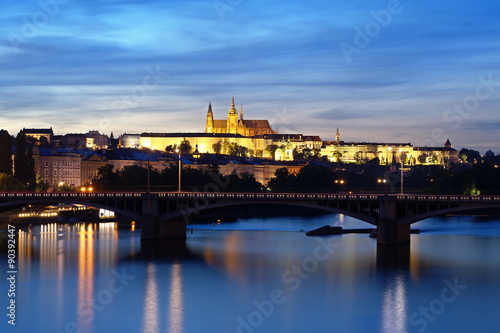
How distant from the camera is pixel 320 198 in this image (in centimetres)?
5450

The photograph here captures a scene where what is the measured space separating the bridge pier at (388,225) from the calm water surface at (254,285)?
1.12 meters

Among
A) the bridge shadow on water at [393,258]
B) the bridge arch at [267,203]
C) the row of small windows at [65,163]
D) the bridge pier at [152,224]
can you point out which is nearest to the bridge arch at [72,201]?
the bridge pier at [152,224]

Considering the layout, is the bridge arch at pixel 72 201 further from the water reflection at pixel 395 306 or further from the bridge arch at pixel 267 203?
the water reflection at pixel 395 306

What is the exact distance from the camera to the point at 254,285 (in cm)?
4144

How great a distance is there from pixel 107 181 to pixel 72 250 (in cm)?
4344

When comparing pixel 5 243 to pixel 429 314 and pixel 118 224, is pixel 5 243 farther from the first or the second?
pixel 429 314

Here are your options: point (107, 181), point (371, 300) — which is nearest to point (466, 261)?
point (371, 300)

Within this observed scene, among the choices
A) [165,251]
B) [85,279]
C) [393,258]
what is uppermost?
[165,251]

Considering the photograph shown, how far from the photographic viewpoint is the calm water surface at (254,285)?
34188 millimetres

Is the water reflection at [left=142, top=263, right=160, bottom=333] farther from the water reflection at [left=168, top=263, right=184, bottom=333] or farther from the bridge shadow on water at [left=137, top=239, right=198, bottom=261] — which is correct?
the bridge shadow on water at [left=137, top=239, right=198, bottom=261]

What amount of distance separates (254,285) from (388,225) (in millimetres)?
14710

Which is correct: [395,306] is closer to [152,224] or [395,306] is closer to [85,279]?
[85,279]

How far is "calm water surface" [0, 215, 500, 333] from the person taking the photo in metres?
34.2

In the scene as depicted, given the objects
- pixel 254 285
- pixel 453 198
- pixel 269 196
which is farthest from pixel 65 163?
pixel 254 285
